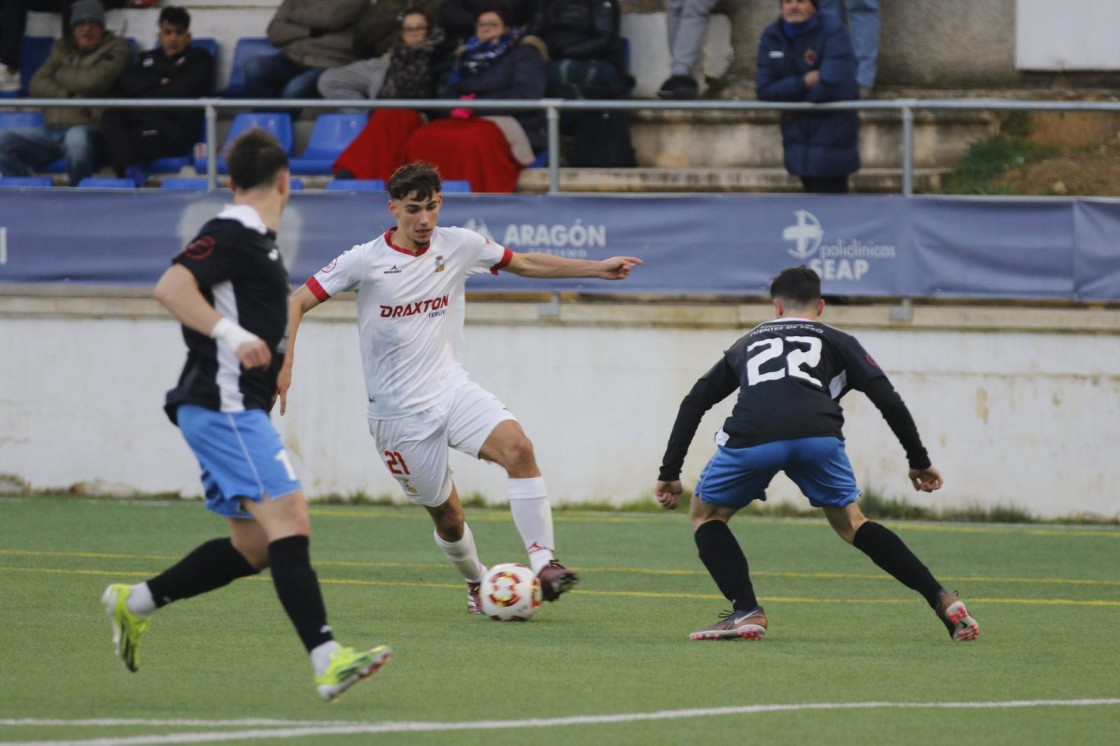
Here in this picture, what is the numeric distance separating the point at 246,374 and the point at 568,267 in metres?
3.14

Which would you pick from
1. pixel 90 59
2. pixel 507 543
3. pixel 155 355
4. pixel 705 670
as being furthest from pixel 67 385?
pixel 705 670

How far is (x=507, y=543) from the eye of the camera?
12883mm

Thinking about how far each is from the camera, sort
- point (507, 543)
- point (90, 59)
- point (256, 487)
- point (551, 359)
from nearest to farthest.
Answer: point (256, 487) → point (507, 543) → point (551, 359) → point (90, 59)

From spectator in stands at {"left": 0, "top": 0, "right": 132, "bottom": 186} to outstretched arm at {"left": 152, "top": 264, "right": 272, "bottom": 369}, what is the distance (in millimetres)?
10699

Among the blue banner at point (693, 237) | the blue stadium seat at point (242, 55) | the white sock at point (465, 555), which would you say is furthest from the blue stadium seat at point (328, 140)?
the white sock at point (465, 555)

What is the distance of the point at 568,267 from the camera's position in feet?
30.5

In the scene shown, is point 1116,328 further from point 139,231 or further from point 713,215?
point 139,231

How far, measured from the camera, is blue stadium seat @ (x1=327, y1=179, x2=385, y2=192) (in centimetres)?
1559

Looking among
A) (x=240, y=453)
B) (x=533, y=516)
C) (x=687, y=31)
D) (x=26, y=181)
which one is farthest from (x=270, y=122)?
(x=240, y=453)

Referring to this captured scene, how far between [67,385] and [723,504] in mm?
9046

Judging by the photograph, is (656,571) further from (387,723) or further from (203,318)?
(203,318)

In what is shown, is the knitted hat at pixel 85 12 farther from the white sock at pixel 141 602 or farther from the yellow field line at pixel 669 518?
the white sock at pixel 141 602

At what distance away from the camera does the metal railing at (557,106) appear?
1436 centimetres

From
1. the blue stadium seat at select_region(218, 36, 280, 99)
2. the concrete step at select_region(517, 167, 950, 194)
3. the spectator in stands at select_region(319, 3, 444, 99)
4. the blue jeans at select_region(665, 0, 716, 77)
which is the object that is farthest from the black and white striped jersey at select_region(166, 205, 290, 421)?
the blue stadium seat at select_region(218, 36, 280, 99)
